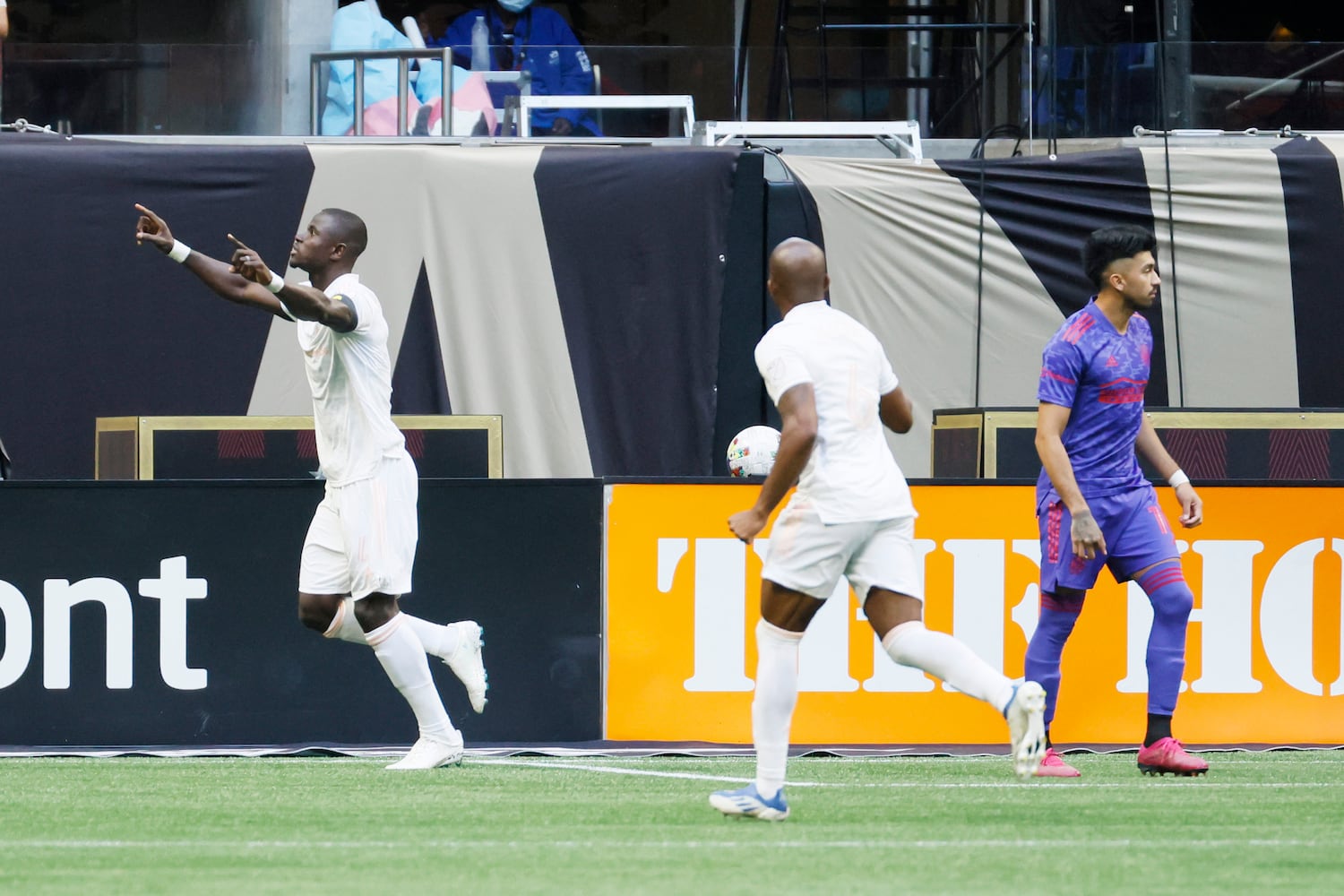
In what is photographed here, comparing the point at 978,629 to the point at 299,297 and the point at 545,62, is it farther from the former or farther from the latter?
the point at 545,62

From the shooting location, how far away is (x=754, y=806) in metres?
5.70

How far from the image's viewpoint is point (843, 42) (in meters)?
13.1

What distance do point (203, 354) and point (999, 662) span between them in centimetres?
469

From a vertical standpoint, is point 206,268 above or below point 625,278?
below

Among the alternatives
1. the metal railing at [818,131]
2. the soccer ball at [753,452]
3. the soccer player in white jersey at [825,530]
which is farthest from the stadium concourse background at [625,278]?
the soccer player in white jersey at [825,530]

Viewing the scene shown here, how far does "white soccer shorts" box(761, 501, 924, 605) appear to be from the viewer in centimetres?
568

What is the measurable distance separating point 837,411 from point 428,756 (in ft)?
7.89

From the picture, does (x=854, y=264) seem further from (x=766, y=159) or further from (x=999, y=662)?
(x=999, y=662)

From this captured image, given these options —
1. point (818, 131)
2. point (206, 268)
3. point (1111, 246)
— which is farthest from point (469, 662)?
point (818, 131)

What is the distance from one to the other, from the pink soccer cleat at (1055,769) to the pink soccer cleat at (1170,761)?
0.84ft

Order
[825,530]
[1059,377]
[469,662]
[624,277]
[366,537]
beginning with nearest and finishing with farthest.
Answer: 1. [825,530]
2. [1059,377]
3. [366,537]
4. [469,662]
5. [624,277]

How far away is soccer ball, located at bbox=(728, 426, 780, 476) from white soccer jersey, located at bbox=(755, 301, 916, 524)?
3465mm

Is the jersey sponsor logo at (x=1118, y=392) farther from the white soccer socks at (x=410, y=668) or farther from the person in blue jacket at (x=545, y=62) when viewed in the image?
the person in blue jacket at (x=545, y=62)

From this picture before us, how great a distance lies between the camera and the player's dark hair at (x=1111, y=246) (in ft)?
23.6
